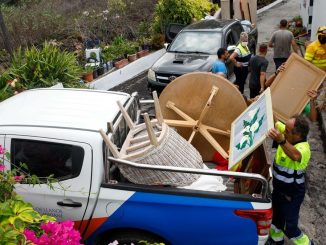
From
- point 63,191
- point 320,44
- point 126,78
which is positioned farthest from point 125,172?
point 126,78

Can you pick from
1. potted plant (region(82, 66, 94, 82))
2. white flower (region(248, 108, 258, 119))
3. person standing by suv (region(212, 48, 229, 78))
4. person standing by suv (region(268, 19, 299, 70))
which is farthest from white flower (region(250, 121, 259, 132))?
potted plant (region(82, 66, 94, 82))

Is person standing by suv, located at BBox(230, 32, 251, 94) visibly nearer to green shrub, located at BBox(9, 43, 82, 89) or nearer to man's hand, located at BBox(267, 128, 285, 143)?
green shrub, located at BBox(9, 43, 82, 89)

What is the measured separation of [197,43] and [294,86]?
4826 millimetres

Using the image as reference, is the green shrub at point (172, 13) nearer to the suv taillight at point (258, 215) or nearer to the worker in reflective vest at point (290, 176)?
the worker in reflective vest at point (290, 176)

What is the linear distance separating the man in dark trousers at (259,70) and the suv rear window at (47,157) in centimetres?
482

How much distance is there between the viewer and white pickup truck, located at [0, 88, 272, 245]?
11.7 feet

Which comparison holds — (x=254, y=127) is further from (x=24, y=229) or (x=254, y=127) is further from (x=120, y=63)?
(x=120, y=63)

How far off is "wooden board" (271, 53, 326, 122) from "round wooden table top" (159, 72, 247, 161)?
804 mm

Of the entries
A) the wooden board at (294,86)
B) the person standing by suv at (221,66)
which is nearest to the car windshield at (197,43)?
the person standing by suv at (221,66)

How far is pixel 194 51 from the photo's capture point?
9.79m

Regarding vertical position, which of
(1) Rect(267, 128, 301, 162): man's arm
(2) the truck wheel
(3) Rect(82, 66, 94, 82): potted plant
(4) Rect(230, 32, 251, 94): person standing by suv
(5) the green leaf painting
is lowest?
(3) Rect(82, 66, 94, 82): potted plant

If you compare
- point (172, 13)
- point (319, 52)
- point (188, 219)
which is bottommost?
point (188, 219)

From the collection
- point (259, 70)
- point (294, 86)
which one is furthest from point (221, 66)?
point (294, 86)

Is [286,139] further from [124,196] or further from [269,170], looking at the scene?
[124,196]
